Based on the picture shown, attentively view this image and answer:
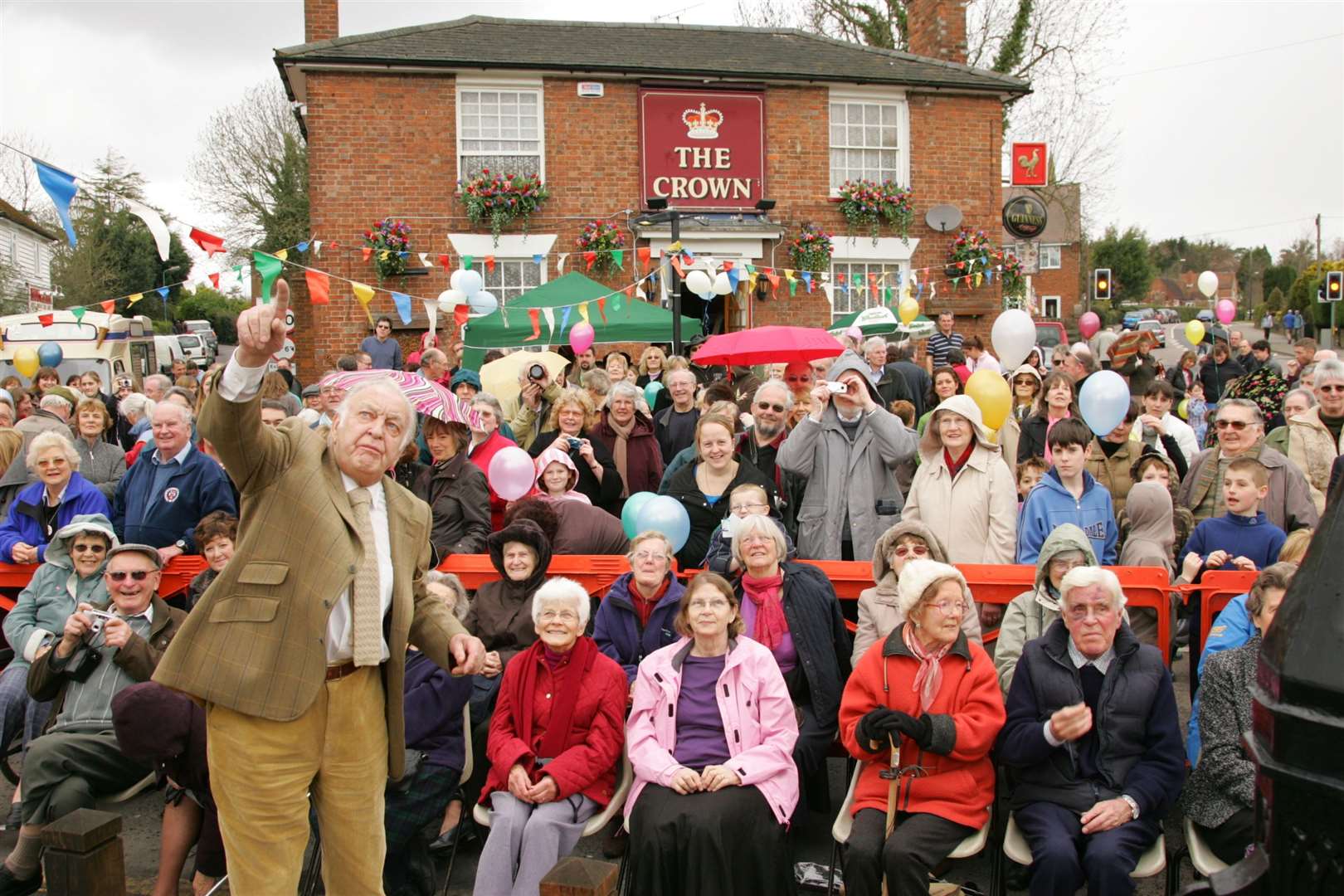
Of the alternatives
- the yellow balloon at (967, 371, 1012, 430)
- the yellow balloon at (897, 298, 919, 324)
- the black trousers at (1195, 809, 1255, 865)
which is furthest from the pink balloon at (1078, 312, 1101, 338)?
the black trousers at (1195, 809, 1255, 865)

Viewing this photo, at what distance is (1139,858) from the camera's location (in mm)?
4047

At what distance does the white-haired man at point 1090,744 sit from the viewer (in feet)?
13.1

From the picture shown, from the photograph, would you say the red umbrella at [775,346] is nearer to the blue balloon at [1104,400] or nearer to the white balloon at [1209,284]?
the blue balloon at [1104,400]

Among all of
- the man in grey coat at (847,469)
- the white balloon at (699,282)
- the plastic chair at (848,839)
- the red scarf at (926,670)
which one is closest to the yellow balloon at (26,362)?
the white balloon at (699,282)

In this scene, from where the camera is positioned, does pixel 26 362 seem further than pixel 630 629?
Yes

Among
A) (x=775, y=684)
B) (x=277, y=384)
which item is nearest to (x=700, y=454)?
(x=775, y=684)

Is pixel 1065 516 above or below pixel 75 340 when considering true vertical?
below

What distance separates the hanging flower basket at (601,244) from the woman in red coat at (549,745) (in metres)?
13.0

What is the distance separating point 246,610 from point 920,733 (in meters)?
2.42

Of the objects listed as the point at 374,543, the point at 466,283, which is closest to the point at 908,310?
the point at 466,283

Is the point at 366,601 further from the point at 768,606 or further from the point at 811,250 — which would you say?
Answer: the point at 811,250

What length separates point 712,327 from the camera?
1927 centimetres

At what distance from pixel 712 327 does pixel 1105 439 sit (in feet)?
41.1

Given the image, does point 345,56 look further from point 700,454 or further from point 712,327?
point 700,454
